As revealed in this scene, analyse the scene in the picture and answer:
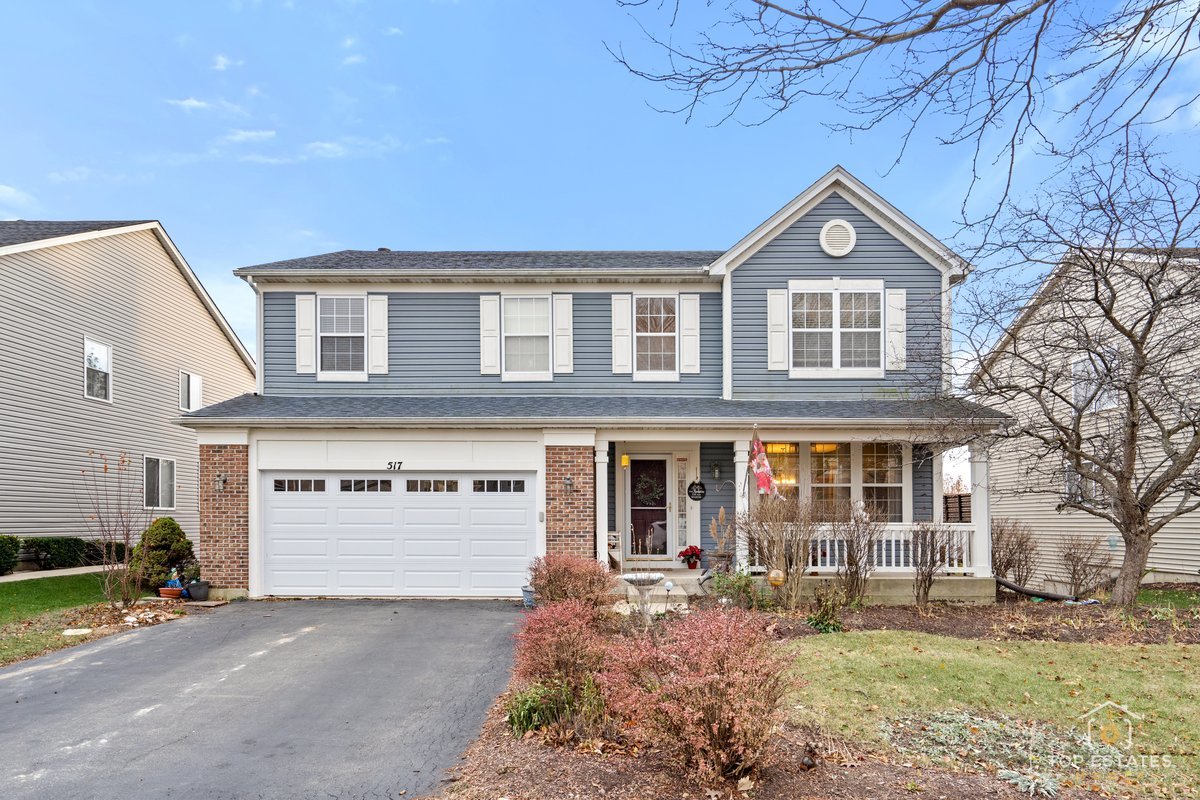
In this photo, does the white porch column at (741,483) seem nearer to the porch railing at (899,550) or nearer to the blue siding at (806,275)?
the porch railing at (899,550)

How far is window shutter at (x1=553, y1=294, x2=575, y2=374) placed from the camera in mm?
14312

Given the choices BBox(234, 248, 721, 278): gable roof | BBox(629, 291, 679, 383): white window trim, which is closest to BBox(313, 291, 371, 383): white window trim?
BBox(234, 248, 721, 278): gable roof

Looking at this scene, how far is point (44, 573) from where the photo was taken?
15633mm

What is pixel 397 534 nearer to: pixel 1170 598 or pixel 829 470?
pixel 829 470

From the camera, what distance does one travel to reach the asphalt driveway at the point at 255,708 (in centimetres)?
524

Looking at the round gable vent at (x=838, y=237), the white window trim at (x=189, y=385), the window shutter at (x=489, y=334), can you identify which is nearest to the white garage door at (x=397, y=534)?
the window shutter at (x=489, y=334)

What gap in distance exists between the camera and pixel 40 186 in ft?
77.0

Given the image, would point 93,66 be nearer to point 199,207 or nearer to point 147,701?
point 199,207

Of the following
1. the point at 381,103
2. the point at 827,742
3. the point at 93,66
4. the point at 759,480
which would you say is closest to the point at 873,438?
the point at 759,480

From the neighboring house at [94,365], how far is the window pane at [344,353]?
→ 6946mm

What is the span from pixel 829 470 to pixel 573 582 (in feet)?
22.6

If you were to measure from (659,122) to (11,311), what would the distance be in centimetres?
1639

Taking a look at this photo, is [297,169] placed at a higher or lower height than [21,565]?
higher

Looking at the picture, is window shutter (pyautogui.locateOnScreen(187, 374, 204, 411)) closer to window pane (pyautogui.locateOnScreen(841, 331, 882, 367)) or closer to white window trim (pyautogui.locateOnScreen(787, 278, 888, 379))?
white window trim (pyautogui.locateOnScreen(787, 278, 888, 379))
